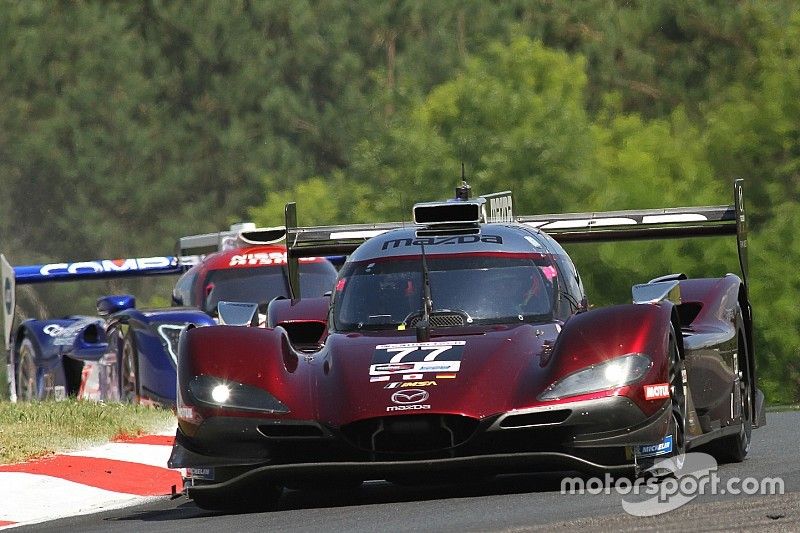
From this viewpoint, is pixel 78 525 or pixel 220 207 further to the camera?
pixel 220 207

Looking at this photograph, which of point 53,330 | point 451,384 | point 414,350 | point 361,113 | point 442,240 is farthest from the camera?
point 361,113

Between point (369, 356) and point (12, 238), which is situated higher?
point (369, 356)

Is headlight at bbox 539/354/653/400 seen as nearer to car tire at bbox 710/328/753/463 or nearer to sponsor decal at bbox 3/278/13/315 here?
car tire at bbox 710/328/753/463

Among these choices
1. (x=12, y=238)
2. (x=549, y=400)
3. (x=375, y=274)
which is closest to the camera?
(x=549, y=400)

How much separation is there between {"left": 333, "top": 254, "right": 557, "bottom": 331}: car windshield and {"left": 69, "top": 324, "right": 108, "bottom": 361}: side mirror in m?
8.88

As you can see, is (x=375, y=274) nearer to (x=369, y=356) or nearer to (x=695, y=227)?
(x=369, y=356)

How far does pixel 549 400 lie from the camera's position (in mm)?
7645

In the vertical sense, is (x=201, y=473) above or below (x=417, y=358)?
below

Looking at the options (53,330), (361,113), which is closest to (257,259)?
(53,330)

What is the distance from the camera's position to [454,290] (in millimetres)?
8969

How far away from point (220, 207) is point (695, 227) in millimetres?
54573

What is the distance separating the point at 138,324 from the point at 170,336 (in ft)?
1.48

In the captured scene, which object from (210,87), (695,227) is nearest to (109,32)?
(210,87)

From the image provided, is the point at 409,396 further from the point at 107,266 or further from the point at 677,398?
the point at 107,266
